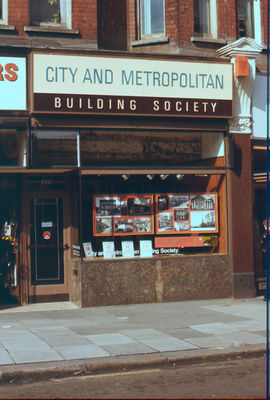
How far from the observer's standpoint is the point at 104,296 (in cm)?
1215

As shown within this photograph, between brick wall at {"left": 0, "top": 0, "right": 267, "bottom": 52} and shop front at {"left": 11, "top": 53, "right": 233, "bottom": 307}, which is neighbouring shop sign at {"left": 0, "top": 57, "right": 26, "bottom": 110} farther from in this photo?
brick wall at {"left": 0, "top": 0, "right": 267, "bottom": 52}

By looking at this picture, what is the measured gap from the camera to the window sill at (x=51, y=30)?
12.3 m

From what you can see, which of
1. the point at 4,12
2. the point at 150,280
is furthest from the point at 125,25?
the point at 150,280

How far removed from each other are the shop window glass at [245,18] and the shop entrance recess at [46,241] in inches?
241

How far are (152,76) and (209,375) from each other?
23.6ft

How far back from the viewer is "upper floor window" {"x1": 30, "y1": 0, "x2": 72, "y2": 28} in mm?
12695

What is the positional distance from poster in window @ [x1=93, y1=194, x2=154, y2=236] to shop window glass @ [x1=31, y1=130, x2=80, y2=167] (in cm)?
100

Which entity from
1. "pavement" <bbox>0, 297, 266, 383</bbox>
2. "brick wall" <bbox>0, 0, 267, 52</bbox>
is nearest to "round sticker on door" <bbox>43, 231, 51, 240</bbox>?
"pavement" <bbox>0, 297, 266, 383</bbox>

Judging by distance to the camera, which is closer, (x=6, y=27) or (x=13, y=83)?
(x=13, y=83)

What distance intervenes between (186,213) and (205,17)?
15.3ft

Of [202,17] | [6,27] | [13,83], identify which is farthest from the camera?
[202,17]

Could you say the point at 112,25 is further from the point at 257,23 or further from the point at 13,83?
the point at 257,23

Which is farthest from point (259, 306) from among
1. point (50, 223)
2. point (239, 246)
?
point (50, 223)

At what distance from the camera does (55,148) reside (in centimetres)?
1230
